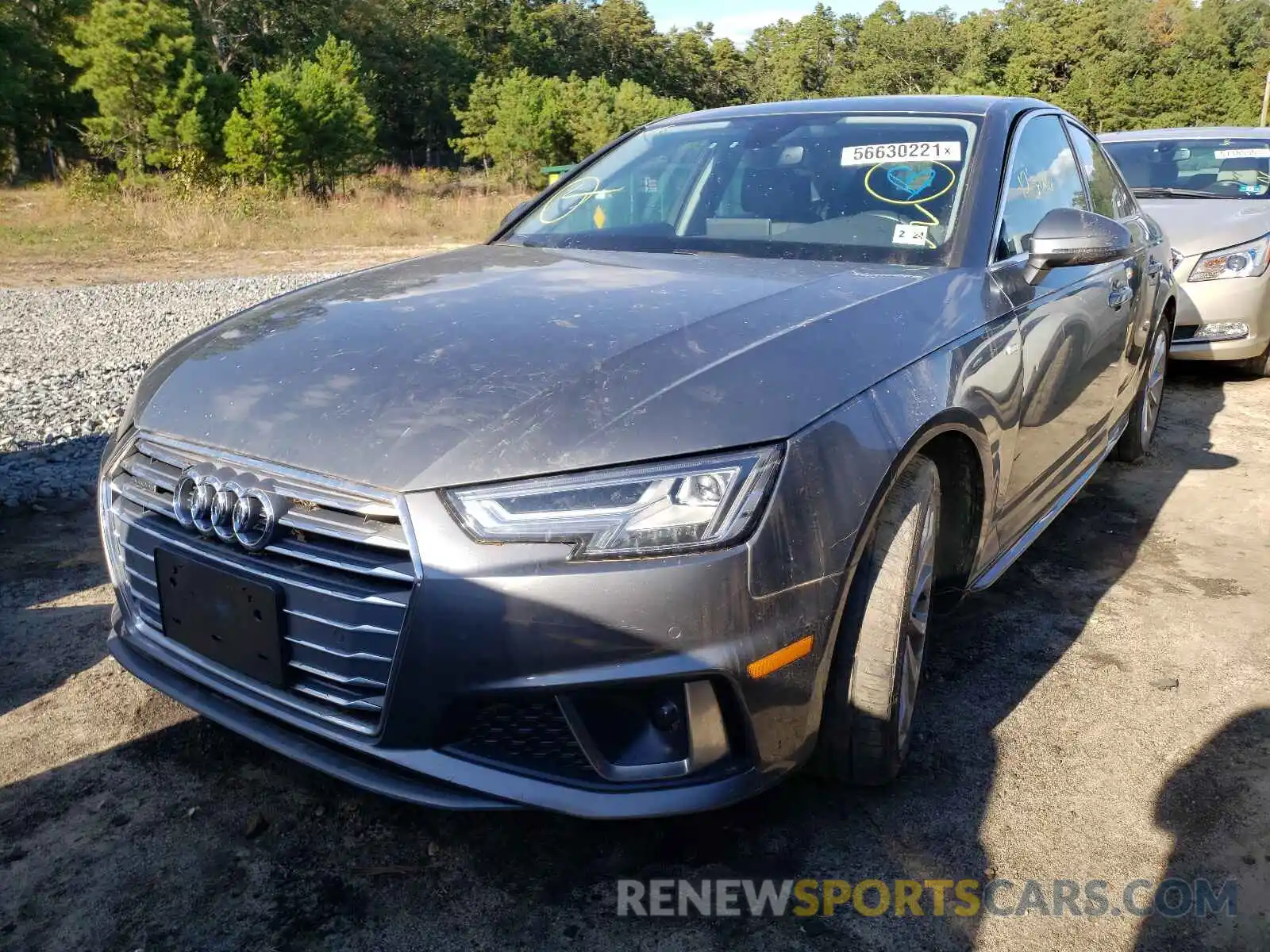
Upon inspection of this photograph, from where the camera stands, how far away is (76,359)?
709 cm

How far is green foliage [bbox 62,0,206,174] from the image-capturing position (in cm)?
3006

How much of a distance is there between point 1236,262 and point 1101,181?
9.58ft

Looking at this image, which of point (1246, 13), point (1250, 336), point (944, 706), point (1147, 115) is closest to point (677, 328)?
point (944, 706)

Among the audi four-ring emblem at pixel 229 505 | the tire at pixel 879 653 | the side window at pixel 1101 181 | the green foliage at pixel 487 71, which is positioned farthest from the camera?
the green foliage at pixel 487 71

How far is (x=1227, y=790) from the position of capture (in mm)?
2338

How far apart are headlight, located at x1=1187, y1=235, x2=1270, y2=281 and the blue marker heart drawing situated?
4.54 meters

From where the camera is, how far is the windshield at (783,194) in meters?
2.78

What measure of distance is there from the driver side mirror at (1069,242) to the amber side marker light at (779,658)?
146 centimetres

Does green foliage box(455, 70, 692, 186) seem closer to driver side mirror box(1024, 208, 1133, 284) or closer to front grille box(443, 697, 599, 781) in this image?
driver side mirror box(1024, 208, 1133, 284)

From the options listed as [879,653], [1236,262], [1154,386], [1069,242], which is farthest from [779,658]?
[1236,262]

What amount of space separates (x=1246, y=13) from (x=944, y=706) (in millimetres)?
94168

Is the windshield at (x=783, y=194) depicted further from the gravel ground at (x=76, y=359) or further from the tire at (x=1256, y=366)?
the tire at (x=1256, y=366)

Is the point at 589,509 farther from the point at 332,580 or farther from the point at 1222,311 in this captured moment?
the point at 1222,311

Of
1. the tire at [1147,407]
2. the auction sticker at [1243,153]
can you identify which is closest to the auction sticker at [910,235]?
the tire at [1147,407]
